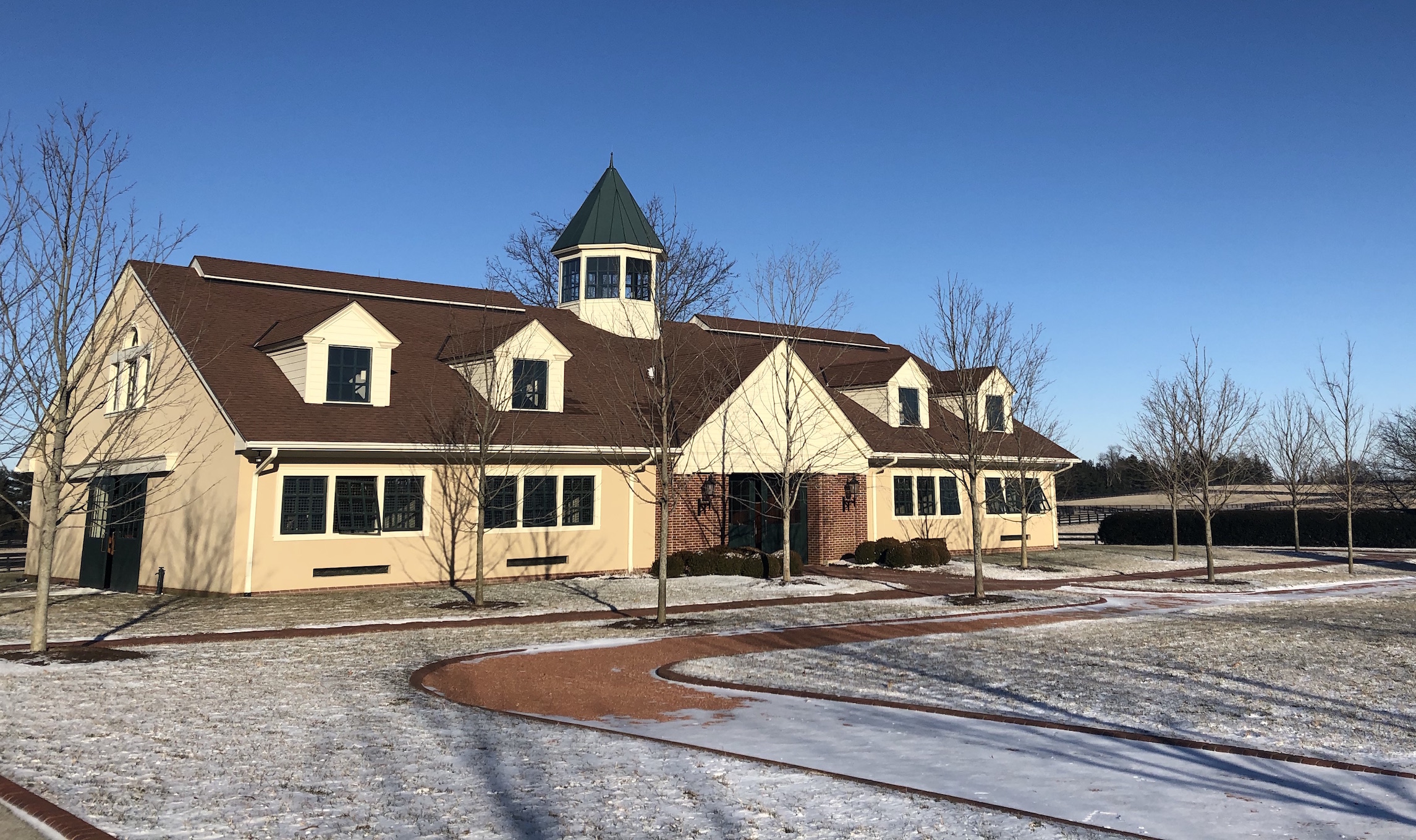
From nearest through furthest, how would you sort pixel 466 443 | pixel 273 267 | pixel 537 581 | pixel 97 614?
1. pixel 97 614
2. pixel 466 443
3. pixel 537 581
4. pixel 273 267

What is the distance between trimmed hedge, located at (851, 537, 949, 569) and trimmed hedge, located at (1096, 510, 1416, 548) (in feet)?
60.7

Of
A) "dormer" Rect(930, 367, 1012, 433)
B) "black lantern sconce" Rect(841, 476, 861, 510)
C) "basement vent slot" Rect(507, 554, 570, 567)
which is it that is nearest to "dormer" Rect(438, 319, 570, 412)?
"basement vent slot" Rect(507, 554, 570, 567)

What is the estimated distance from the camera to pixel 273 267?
91.1 feet

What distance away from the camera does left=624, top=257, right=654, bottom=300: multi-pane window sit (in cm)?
3253

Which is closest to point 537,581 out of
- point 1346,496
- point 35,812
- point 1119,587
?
point 1119,587

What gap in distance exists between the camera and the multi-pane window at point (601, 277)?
106ft

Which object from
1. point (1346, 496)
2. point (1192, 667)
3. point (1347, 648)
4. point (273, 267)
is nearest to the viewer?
point (1192, 667)

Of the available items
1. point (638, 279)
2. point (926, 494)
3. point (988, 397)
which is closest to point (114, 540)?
point (638, 279)

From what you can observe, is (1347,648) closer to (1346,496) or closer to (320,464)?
(320,464)

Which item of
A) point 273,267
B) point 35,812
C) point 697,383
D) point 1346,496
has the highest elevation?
point 273,267

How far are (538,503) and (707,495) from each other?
463 cm

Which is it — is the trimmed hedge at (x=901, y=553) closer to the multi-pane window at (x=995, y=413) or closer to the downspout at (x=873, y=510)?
the downspout at (x=873, y=510)

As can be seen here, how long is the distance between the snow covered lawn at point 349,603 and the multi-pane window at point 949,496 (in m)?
7.88

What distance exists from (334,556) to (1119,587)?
58.5ft
